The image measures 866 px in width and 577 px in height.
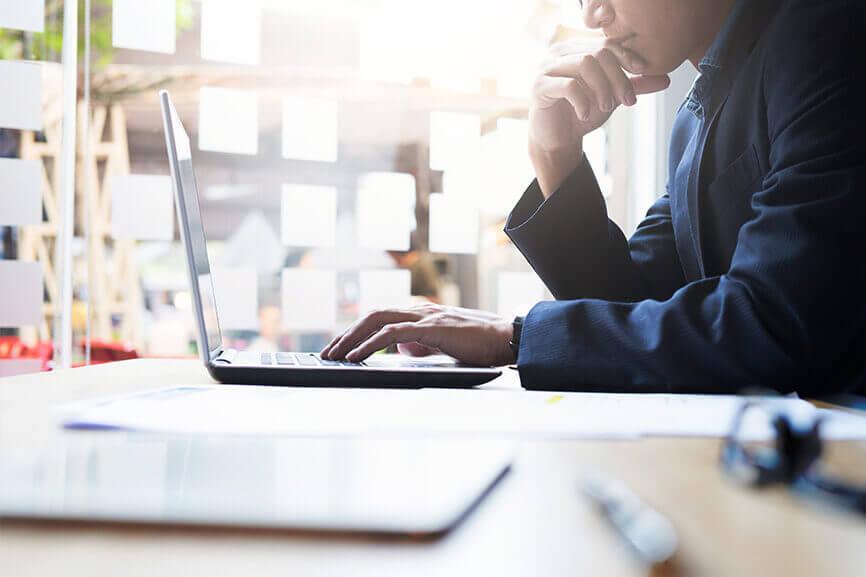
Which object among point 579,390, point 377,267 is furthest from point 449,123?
point 579,390

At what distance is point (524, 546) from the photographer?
0.78 feet

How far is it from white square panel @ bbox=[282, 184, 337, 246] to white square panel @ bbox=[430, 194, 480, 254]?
0.31 meters

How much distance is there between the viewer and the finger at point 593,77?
96 cm

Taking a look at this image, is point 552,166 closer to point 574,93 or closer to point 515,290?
point 574,93

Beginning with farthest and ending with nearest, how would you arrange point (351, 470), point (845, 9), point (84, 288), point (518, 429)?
point (84, 288)
point (845, 9)
point (518, 429)
point (351, 470)

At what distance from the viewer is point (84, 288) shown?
1.96 metres

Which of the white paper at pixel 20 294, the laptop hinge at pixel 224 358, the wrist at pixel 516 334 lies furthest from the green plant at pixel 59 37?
the wrist at pixel 516 334

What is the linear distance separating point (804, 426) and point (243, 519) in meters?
0.21

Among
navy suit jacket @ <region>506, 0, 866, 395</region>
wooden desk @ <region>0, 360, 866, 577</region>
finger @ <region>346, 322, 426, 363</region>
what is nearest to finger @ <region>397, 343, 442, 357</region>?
finger @ <region>346, 322, 426, 363</region>

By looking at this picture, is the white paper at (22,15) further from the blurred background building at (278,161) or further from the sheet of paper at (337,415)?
the sheet of paper at (337,415)

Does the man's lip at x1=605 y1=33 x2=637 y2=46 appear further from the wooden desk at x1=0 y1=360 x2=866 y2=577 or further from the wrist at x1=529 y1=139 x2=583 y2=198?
the wooden desk at x1=0 y1=360 x2=866 y2=577

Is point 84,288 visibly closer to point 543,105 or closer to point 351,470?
point 543,105

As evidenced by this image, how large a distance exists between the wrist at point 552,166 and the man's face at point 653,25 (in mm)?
162

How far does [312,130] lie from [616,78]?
1352mm
